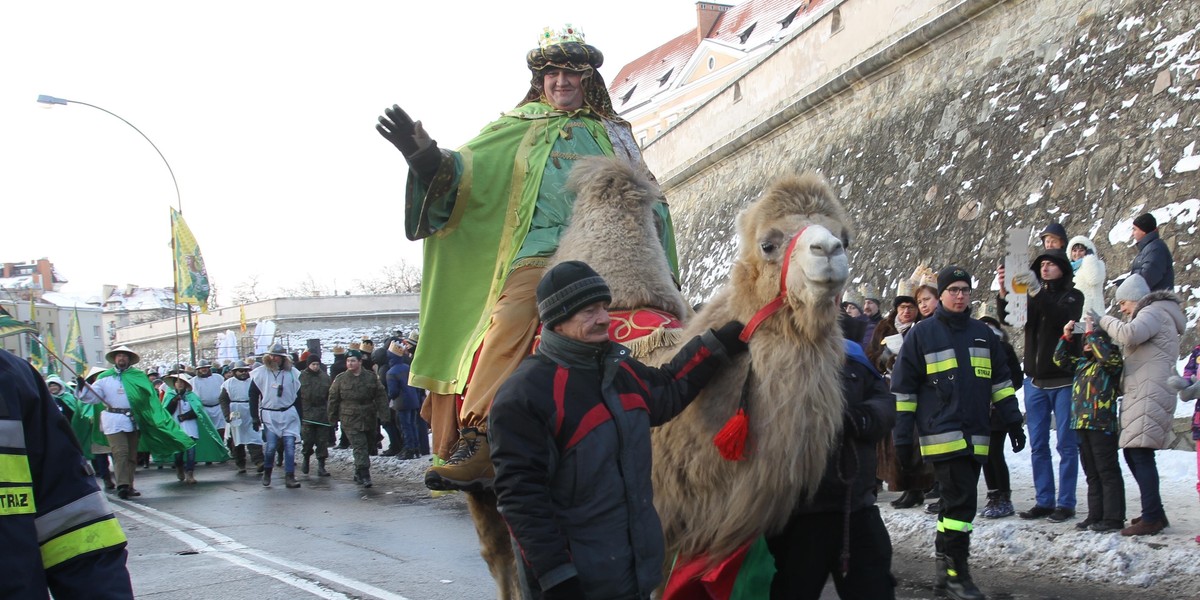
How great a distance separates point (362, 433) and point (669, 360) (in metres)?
11.3

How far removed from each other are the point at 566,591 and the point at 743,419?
1012 mm

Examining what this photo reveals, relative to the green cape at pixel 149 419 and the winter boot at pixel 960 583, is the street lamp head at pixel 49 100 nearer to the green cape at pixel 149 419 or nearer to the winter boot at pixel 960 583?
the green cape at pixel 149 419

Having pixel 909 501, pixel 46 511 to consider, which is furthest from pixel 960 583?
pixel 46 511

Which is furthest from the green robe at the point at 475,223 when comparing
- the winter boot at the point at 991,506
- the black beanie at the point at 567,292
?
the winter boot at the point at 991,506

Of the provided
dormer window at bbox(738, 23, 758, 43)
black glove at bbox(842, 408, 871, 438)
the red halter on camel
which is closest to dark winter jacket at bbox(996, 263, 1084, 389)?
black glove at bbox(842, 408, 871, 438)

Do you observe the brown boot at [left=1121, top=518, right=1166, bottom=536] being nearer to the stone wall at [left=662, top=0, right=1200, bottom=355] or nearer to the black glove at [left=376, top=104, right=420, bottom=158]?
the stone wall at [left=662, top=0, right=1200, bottom=355]

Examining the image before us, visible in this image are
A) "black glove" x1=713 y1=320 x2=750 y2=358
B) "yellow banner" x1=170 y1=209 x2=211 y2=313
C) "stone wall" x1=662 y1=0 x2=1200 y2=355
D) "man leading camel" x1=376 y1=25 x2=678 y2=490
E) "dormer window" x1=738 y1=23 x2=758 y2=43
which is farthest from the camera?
"dormer window" x1=738 y1=23 x2=758 y2=43

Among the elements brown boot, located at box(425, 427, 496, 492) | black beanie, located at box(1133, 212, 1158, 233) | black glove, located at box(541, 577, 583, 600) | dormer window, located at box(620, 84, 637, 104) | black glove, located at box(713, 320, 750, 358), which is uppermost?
dormer window, located at box(620, 84, 637, 104)

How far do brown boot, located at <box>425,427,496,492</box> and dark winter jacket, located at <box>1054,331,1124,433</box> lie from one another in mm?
4897

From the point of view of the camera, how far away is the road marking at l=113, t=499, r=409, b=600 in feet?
23.5

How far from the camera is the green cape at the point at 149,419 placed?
16.2 m

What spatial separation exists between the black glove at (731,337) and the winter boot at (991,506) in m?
4.93

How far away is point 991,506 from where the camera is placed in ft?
27.4

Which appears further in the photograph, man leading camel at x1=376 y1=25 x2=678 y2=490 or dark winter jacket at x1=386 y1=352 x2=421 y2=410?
dark winter jacket at x1=386 y1=352 x2=421 y2=410
